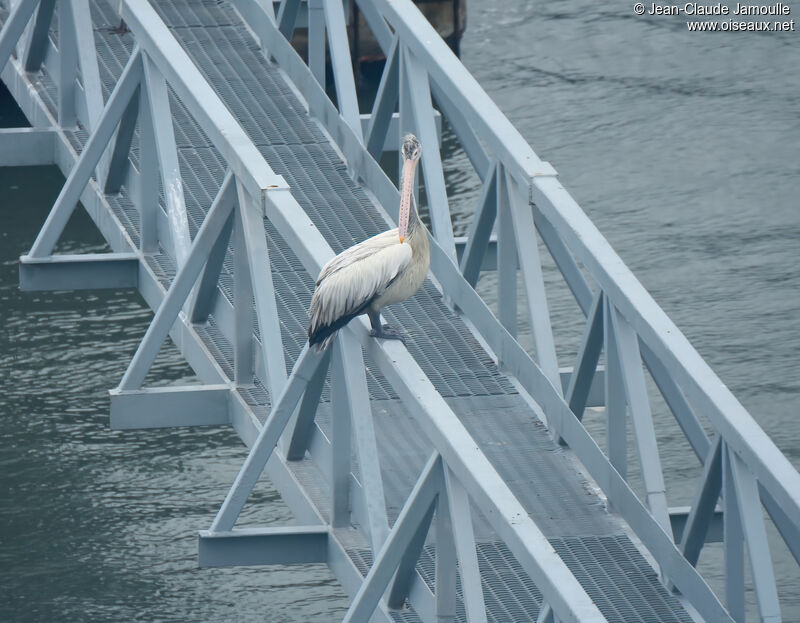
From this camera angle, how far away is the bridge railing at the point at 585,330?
10156 mm

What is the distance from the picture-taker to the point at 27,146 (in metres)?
15.0

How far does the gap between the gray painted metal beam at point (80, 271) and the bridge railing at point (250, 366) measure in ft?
0.04

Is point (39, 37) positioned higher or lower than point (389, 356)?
lower

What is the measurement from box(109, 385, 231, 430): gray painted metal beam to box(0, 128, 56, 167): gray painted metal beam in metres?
3.26

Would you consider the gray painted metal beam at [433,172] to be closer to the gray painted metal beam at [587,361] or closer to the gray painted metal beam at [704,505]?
the gray painted metal beam at [587,361]

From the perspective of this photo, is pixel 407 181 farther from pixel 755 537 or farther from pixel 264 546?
pixel 755 537

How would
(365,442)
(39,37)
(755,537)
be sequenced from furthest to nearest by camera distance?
(39,37)
(365,442)
(755,537)

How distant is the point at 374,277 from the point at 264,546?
7.08 ft

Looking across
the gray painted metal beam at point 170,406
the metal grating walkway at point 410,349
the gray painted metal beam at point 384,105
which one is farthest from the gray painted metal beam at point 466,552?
the gray painted metal beam at point 384,105

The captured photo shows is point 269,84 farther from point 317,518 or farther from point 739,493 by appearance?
point 739,493

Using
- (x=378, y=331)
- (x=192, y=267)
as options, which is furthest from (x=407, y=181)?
(x=192, y=267)

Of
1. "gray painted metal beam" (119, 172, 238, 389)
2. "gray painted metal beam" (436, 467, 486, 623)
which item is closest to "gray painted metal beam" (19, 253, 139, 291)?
"gray painted metal beam" (119, 172, 238, 389)

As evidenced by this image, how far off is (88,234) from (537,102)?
930 cm

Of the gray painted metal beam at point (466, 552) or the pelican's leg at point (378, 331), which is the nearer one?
the gray painted metal beam at point (466, 552)
